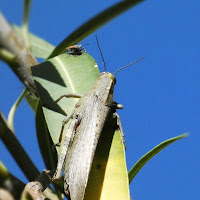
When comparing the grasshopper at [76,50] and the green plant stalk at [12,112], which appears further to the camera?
the grasshopper at [76,50]

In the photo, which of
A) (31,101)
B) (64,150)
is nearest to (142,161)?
(64,150)

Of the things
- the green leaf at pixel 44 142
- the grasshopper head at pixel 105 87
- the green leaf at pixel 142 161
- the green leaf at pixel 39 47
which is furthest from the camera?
the green leaf at pixel 39 47

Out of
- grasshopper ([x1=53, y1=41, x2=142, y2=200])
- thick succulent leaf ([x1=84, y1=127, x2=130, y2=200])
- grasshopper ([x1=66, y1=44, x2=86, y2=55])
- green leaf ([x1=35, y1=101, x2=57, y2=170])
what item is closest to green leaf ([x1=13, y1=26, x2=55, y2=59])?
grasshopper ([x1=66, y1=44, x2=86, y2=55])

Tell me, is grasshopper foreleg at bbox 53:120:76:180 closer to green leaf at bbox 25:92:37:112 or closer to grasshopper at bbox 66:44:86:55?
grasshopper at bbox 66:44:86:55

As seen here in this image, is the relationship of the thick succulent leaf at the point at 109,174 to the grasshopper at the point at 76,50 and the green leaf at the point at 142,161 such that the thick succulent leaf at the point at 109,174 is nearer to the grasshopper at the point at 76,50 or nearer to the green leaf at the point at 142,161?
the green leaf at the point at 142,161

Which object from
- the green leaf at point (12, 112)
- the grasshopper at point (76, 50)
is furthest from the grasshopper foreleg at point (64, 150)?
the grasshopper at point (76, 50)

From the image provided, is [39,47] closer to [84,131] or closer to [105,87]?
[105,87]
